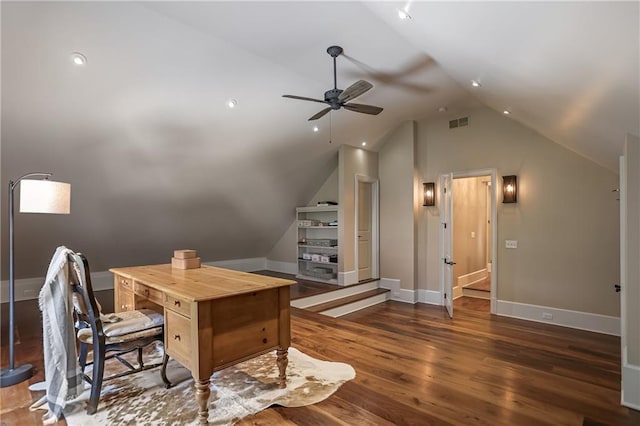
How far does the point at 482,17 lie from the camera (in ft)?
6.59

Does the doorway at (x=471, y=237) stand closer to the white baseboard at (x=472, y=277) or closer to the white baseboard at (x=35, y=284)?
the white baseboard at (x=472, y=277)

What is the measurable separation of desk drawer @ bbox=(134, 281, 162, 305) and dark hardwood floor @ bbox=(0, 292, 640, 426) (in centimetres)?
96

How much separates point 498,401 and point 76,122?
15.0ft

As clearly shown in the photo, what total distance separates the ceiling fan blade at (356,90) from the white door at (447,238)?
2741 mm

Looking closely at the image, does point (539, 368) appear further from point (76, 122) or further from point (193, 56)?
point (76, 122)

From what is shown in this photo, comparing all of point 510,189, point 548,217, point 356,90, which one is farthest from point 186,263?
point 548,217

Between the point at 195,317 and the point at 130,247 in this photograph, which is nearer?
the point at 195,317

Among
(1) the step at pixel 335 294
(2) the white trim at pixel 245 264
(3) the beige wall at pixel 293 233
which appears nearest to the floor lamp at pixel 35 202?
(1) the step at pixel 335 294

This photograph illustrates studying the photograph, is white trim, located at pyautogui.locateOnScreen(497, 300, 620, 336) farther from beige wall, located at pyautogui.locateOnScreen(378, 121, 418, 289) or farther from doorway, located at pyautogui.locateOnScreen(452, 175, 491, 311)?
beige wall, located at pyautogui.locateOnScreen(378, 121, 418, 289)

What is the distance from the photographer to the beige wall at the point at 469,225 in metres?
6.45

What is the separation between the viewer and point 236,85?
3699 millimetres

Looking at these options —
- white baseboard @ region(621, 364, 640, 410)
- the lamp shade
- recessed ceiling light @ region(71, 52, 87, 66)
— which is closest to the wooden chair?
the lamp shade

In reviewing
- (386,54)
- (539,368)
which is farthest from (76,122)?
(539,368)

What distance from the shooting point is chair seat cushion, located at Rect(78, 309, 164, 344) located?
226 cm
